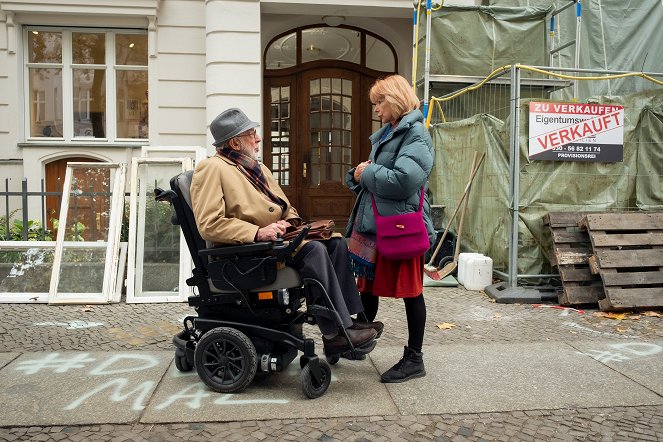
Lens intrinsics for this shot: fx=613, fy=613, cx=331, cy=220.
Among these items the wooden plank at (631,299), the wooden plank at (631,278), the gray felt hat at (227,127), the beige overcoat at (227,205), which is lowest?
the wooden plank at (631,299)

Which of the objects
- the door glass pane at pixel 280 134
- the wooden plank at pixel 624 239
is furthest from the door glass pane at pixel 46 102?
the wooden plank at pixel 624 239

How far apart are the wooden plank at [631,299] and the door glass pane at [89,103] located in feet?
26.0

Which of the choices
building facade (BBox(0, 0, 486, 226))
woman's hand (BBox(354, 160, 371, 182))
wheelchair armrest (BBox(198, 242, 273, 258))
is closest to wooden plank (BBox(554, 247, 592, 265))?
woman's hand (BBox(354, 160, 371, 182))

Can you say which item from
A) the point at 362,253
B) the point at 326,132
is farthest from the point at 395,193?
the point at 326,132

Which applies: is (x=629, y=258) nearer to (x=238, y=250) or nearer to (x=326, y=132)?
(x=238, y=250)

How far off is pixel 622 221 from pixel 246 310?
432 centimetres

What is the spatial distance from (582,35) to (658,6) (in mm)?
1460

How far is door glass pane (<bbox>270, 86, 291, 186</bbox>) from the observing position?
10.9 metres

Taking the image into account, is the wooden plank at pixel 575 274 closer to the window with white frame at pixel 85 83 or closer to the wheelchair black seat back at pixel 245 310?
the wheelchair black seat back at pixel 245 310

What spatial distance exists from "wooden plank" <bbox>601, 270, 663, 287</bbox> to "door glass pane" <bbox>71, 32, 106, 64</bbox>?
26.9ft

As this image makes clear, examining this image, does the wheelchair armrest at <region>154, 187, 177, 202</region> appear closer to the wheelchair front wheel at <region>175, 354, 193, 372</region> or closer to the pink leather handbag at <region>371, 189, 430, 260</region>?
the wheelchair front wheel at <region>175, 354, 193, 372</region>

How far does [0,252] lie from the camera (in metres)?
6.35

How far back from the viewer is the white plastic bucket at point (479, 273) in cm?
677

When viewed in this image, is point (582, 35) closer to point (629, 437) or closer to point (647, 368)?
point (647, 368)
